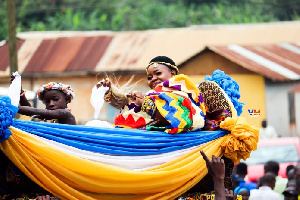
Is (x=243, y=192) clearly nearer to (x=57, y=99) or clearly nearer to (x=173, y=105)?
(x=57, y=99)

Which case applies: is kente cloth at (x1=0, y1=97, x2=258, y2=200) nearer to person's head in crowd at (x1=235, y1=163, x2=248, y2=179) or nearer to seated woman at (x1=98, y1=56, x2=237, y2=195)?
seated woman at (x1=98, y1=56, x2=237, y2=195)

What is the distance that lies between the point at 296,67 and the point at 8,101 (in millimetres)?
19515

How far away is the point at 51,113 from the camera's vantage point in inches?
239

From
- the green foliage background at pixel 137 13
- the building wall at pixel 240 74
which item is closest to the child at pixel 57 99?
the building wall at pixel 240 74

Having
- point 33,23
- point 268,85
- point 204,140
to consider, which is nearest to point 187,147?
point 204,140

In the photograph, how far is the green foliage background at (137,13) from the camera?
3338 cm

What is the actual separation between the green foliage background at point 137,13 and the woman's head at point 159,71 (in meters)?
26.3

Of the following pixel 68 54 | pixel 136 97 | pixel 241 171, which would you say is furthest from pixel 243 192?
pixel 68 54

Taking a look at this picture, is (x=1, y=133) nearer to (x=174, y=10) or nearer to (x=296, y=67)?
(x=296, y=67)

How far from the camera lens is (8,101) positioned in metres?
5.19

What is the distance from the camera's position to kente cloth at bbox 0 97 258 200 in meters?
5.25

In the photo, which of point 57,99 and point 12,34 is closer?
point 57,99

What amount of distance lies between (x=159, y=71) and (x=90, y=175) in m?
1.29

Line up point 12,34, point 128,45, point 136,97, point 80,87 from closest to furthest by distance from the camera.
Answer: point 136,97
point 12,34
point 80,87
point 128,45
